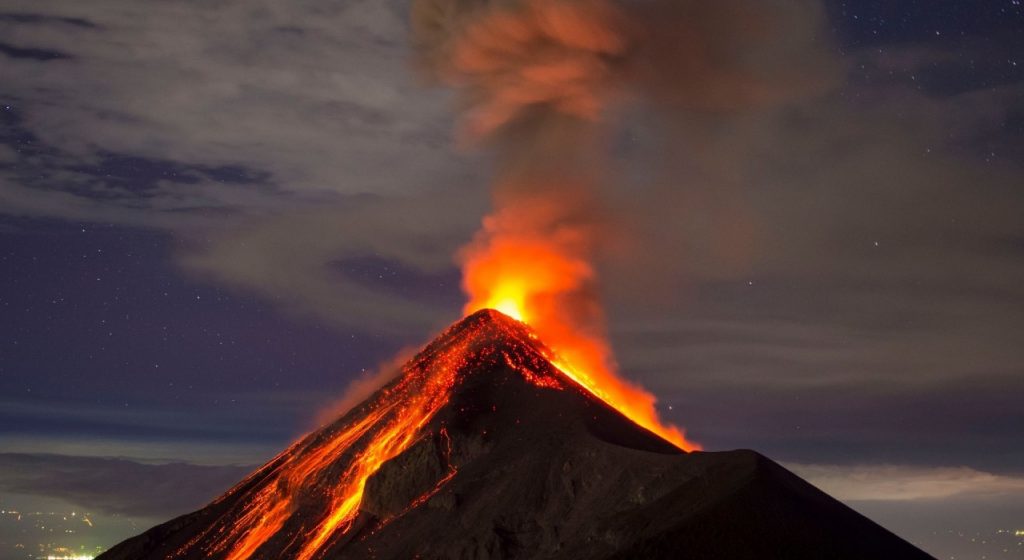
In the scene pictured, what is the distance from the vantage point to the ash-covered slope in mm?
80250

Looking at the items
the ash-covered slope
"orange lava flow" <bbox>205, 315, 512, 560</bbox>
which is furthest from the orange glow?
the ash-covered slope

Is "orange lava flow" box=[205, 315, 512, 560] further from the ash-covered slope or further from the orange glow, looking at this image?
the ash-covered slope

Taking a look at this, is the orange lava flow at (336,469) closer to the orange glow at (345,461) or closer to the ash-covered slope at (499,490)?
the orange glow at (345,461)

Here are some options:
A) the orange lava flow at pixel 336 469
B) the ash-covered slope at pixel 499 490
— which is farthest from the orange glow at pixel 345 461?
the ash-covered slope at pixel 499 490

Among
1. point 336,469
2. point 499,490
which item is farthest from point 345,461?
point 499,490

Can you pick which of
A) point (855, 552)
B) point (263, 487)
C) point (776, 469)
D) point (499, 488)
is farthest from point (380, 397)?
point (855, 552)

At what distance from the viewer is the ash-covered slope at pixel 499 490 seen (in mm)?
80250

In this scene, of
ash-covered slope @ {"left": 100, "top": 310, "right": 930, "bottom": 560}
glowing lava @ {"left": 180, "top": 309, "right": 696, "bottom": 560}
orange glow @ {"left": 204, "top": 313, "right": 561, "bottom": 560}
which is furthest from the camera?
orange glow @ {"left": 204, "top": 313, "right": 561, "bottom": 560}

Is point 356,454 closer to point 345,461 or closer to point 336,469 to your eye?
point 345,461

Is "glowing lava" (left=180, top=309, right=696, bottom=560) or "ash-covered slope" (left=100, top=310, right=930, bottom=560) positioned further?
"glowing lava" (left=180, top=309, right=696, bottom=560)

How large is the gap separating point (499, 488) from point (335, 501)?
76.8 feet

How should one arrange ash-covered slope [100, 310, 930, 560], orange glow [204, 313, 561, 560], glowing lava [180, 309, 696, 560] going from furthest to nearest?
orange glow [204, 313, 561, 560], glowing lava [180, 309, 696, 560], ash-covered slope [100, 310, 930, 560]

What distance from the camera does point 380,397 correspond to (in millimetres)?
138375

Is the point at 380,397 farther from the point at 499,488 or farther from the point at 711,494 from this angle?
the point at 711,494
